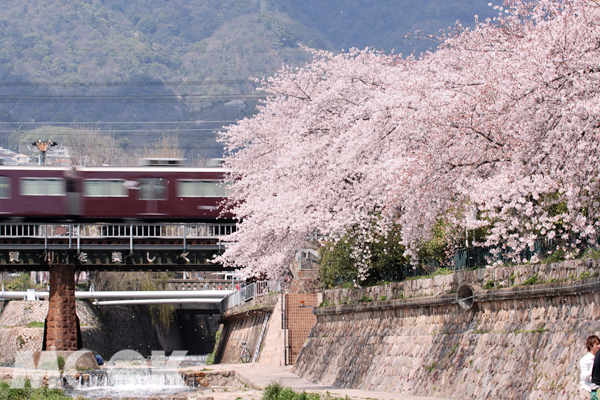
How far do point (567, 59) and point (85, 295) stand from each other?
49933mm

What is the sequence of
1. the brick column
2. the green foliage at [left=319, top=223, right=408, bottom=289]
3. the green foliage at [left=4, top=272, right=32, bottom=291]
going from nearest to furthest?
the green foliage at [left=319, top=223, right=408, bottom=289] < the brick column < the green foliage at [left=4, top=272, right=32, bottom=291]

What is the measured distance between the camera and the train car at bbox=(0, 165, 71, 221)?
31.8 m

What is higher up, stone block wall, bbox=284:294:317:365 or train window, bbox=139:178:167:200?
train window, bbox=139:178:167:200

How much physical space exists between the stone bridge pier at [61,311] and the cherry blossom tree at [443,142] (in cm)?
1615

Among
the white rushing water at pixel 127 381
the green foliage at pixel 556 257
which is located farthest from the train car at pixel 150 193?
the green foliage at pixel 556 257

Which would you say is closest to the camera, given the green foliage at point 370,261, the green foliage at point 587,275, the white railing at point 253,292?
the green foliage at point 587,275

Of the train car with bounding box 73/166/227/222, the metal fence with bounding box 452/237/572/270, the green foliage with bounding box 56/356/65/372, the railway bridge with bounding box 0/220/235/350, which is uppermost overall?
the train car with bounding box 73/166/227/222

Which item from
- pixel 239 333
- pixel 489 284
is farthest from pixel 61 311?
pixel 489 284

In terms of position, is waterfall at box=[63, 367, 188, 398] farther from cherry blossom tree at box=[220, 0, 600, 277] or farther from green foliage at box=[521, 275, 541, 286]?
green foliage at box=[521, 275, 541, 286]

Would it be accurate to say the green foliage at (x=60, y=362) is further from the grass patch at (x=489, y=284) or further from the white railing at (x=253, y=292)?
the grass patch at (x=489, y=284)

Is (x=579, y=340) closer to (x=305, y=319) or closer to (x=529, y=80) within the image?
(x=529, y=80)

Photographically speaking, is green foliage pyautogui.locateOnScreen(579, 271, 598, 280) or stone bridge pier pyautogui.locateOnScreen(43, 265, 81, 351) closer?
green foliage pyautogui.locateOnScreen(579, 271, 598, 280)

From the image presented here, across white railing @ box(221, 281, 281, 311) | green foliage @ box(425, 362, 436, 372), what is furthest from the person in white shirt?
white railing @ box(221, 281, 281, 311)

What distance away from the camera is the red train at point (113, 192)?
105ft
